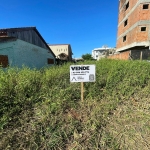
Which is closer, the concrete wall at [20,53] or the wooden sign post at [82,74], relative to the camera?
the wooden sign post at [82,74]

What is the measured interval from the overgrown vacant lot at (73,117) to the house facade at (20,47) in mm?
4806

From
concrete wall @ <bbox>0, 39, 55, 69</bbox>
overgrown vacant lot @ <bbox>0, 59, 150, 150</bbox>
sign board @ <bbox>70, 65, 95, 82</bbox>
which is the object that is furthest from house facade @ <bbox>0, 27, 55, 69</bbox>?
sign board @ <bbox>70, 65, 95, 82</bbox>

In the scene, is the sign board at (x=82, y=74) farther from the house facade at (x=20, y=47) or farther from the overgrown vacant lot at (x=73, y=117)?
the house facade at (x=20, y=47)

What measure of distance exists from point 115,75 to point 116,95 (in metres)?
1.20

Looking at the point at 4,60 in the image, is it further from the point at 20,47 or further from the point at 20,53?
the point at 20,47

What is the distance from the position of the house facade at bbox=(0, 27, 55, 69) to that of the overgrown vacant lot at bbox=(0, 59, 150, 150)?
4806 mm

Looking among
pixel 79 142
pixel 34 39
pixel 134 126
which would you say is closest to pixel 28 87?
pixel 79 142

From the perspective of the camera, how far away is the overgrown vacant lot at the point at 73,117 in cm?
166

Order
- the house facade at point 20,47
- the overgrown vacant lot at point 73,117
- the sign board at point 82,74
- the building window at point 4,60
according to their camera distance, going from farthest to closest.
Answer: the house facade at point 20,47 → the building window at point 4,60 → the sign board at point 82,74 → the overgrown vacant lot at point 73,117

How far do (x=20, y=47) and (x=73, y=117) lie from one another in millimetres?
7741

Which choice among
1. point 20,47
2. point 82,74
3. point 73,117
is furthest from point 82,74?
point 20,47

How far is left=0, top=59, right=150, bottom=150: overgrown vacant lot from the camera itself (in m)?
1.66

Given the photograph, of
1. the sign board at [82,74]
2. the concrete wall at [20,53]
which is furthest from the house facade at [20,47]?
the sign board at [82,74]

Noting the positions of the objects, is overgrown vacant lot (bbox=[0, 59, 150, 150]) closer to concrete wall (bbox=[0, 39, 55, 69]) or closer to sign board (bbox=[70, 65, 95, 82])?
sign board (bbox=[70, 65, 95, 82])
